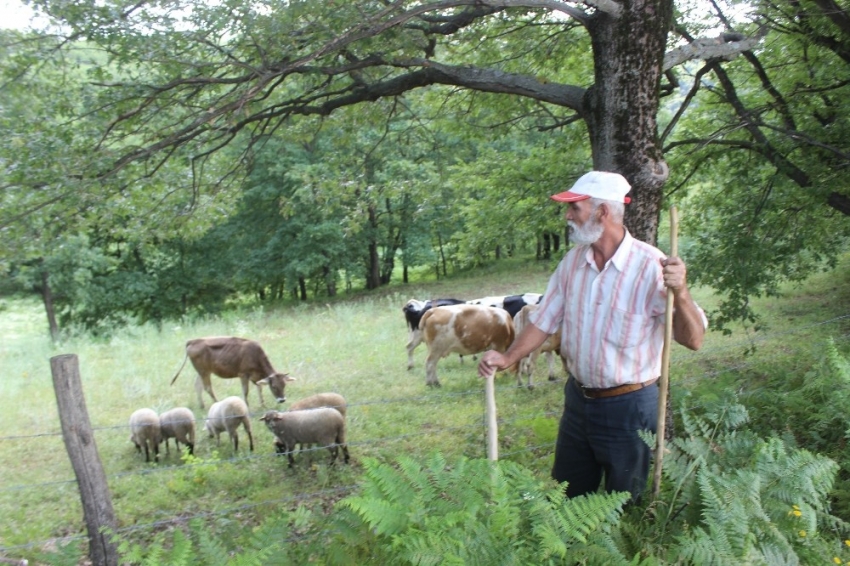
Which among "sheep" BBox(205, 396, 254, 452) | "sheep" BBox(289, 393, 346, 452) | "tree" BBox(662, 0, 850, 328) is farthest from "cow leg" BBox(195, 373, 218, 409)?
"tree" BBox(662, 0, 850, 328)

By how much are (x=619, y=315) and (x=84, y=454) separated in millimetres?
3348

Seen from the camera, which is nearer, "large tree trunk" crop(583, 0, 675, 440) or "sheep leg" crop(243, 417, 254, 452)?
"large tree trunk" crop(583, 0, 675, 440)

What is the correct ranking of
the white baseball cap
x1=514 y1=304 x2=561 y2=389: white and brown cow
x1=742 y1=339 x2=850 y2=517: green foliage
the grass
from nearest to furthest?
the white baseball cap
x1=742 y1=339 x2=850 y2=517: green foliage
the grass
x1=514 y1=304 x2=561 y2=389: white and brown cow

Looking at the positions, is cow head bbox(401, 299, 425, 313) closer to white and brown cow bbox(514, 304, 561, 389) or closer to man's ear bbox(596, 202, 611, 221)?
white and brown cow bbox(514, 304, 561, 389)

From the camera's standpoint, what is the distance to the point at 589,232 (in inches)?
122

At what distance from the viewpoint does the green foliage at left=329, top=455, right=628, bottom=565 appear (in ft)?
7.46

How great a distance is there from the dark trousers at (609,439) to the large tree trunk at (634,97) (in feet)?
6.09

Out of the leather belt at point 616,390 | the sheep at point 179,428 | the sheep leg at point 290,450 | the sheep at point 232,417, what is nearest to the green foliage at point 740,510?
the leather belt at point 616,390

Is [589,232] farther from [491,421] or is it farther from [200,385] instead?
[200,385]

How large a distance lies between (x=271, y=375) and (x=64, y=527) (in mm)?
3838

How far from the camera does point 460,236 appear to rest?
9.08 m

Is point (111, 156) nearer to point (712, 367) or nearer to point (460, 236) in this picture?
point (460, 236)

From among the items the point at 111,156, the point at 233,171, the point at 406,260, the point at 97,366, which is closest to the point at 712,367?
the point at 233,171

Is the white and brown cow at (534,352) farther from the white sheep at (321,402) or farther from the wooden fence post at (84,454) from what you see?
the wooden fence post at (84,454)
